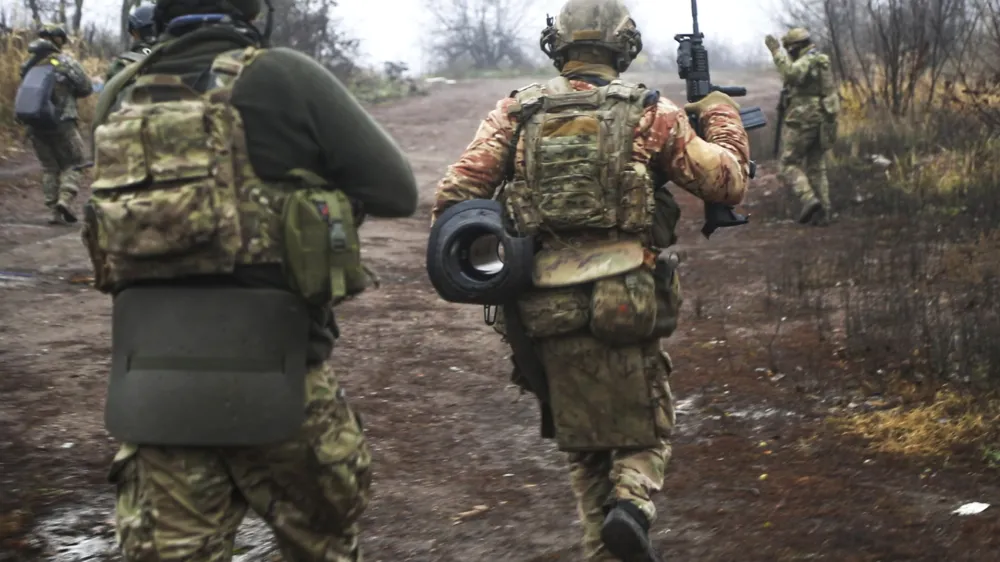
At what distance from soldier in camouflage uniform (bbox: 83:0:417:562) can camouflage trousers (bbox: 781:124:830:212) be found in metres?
9.99

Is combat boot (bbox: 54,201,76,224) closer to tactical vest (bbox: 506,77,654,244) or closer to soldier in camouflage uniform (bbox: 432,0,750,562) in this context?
soldier in camouflage uniform (bbox: 432,0,750,562)

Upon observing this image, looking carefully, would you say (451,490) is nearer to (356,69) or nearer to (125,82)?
(125,82)

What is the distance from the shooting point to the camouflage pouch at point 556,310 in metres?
3.61

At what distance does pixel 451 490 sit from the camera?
5.04 meters

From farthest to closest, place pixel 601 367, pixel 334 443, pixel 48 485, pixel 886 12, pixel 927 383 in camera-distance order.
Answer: pixel 886 12 < pixel 927 383 < pixel 48 485 < pixel 601 367 < pixel 334 443

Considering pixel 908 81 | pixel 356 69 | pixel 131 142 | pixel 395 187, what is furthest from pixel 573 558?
pixel 356 69

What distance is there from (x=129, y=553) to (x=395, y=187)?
1.06m

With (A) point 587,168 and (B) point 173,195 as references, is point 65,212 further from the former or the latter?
(B) point 173,195

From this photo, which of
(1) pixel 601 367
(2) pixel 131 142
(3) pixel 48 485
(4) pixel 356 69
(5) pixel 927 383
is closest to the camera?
(2) pixel 131 142

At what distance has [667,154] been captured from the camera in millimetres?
3650

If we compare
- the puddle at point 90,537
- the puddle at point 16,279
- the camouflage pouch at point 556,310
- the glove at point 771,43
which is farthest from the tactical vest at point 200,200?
the glove at point 771,43

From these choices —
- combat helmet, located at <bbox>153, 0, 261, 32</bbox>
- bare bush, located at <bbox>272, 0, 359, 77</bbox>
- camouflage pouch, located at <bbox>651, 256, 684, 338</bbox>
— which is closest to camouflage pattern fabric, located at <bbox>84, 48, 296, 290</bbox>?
combat helmet, located at <bbox>153, 0, 261, 32</bbox>

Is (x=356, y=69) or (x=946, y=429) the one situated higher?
(x=356, y=69)

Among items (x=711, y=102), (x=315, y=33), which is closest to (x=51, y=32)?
(x=711, y=102)
